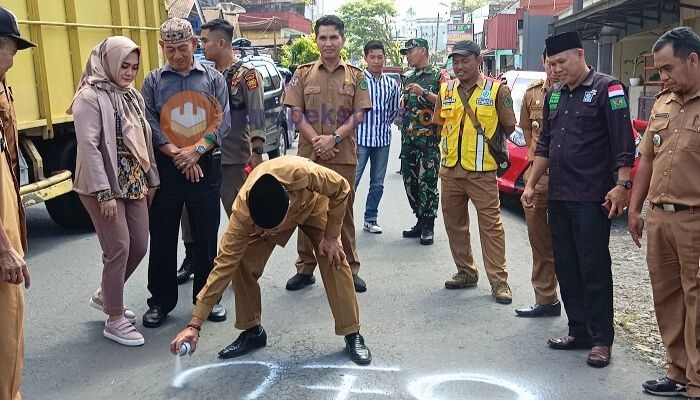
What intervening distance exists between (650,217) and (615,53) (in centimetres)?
2171

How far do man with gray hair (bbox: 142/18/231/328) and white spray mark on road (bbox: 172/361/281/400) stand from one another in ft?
2.72

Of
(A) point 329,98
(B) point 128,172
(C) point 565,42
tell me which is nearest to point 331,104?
(A) point 329,98

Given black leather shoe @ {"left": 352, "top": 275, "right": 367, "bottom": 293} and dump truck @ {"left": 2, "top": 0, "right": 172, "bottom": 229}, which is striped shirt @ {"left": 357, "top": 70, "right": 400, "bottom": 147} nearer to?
black leather shoe @ {"left": 352, "top": 275, "right": 367, "bottom": 293}

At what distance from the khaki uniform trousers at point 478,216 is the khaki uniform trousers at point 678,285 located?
1.69m

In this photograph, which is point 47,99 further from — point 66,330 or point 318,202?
point 318,202

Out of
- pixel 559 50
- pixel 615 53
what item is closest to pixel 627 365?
pixel 559 50

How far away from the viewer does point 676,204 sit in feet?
12.0

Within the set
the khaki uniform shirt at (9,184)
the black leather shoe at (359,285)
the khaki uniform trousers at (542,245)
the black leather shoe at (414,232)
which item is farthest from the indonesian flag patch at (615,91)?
Answer: the black leather shoe at (414,232)

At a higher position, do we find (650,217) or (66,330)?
(650,217)

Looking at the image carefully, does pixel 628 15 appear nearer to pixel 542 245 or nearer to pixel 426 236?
pixel 426 236

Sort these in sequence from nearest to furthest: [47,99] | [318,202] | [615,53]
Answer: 1. [318,202]
2. [47,99]
3. [615,53]

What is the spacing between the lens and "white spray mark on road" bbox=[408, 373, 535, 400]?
3.81 m

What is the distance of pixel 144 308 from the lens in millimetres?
5320

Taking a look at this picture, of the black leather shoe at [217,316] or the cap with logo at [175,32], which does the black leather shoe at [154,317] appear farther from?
the cap with logo at [175,32]
